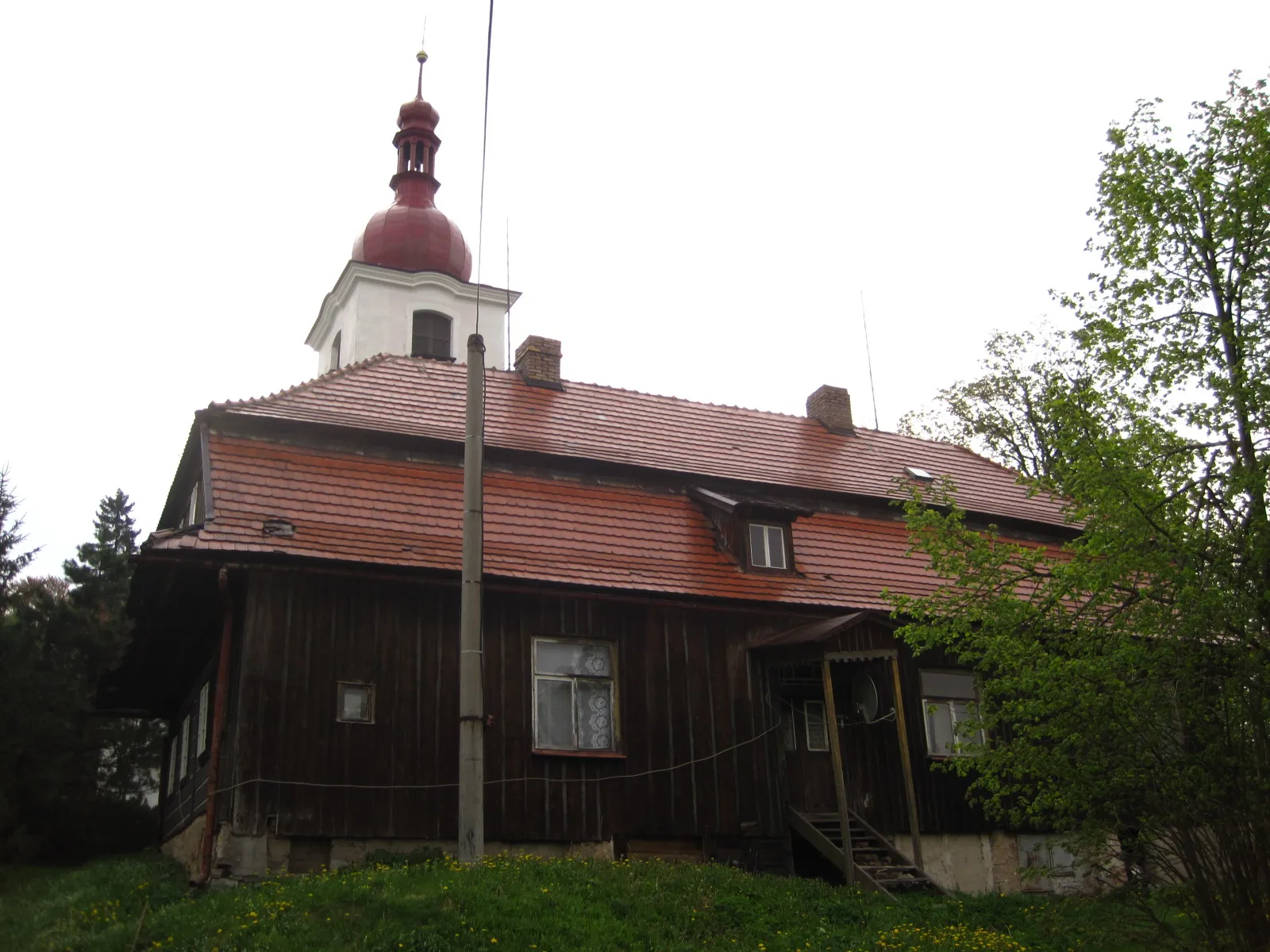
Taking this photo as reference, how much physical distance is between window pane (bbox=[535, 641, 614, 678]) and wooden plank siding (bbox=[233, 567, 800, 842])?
0.65 feet

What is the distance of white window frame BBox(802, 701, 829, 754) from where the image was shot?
1756 cm

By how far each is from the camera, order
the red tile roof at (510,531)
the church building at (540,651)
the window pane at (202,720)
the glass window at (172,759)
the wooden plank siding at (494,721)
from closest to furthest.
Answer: the wooden plank siding at (494,721), the church building at (540,651), the red tile roof at (510,531), the window pane at (202,720), the glass window at (172,759)

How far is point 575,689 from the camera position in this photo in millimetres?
16281

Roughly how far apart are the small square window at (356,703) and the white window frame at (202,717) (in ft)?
9.13

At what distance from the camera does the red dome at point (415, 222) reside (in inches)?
1310

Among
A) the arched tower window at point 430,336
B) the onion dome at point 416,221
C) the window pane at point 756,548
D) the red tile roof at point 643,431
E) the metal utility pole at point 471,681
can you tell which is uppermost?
the onion dome at point 416,221

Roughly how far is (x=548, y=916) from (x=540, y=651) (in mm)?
5401

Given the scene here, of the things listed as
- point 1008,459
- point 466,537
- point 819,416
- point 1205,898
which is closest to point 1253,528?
point 1205,898

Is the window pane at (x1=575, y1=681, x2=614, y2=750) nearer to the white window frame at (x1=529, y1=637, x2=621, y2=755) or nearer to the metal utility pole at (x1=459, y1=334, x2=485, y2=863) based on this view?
the white window frame at (x1=529, y1=637, x2=621, y2=755)

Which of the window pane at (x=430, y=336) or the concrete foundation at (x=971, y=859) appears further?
the window pane at (x=430, y=336)

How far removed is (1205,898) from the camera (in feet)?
34.7

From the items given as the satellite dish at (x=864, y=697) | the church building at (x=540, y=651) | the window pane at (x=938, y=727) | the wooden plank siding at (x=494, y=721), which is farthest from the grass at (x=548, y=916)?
the window pane at (x=938, y=727)

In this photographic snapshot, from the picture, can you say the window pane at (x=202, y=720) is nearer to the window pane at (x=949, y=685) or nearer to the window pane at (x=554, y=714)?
the window pane at (x=554, y=714)

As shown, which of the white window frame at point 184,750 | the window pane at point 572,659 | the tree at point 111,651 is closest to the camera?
the window pane at point 572,659
